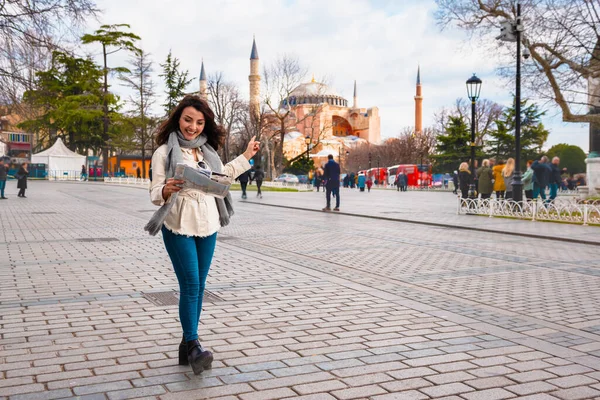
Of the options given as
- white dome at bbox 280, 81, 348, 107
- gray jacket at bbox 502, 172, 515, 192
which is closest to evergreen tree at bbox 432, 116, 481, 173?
gray jacket at bbox 502, 172, 515, 192

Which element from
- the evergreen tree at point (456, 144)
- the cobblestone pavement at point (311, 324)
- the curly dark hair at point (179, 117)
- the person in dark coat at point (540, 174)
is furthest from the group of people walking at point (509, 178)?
the evergreen tree at point (456, 144)

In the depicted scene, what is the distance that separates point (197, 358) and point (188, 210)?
90 centimetres

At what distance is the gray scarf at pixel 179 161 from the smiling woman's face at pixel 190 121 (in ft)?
0.13

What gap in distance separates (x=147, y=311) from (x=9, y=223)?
1009 cm

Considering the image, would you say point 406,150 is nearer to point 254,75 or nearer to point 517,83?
point 254,75

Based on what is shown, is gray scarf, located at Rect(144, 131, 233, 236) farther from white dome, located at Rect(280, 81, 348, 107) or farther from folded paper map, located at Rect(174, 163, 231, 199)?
white dome, located at Rect(280, 81, 348, 107)

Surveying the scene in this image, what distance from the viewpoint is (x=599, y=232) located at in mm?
12922

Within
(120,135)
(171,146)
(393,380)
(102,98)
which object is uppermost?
(102,98)

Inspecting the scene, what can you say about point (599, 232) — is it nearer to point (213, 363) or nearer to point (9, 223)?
point (213, 363)

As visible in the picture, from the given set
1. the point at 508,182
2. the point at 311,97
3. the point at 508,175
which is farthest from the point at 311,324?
the point at 311,97

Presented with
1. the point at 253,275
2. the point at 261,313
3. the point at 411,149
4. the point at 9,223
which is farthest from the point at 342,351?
the point at 411,149

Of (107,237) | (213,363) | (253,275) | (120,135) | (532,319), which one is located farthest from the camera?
(120,135)

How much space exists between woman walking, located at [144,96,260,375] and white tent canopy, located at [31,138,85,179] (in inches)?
2145

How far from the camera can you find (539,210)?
52.0ft
